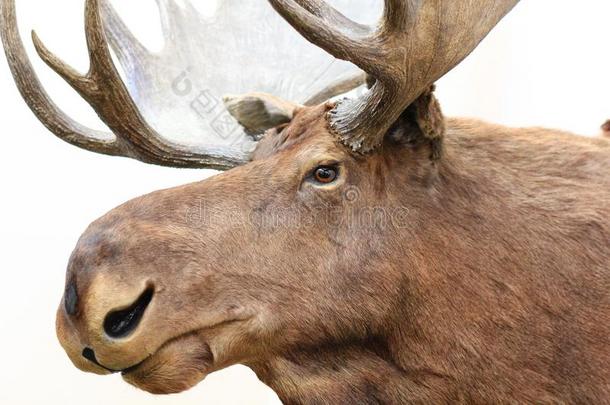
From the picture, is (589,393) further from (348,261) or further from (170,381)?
(170,381)

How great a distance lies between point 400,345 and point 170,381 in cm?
26

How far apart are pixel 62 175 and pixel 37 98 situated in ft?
2.70

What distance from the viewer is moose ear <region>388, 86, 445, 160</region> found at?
87 centimetres

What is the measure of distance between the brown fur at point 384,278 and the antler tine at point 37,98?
7.9 inches

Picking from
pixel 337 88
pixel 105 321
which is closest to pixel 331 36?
pixel 105 321

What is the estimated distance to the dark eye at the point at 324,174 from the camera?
865mm

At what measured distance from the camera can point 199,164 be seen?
102 centimetres

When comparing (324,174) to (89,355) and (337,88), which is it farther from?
(337,88)

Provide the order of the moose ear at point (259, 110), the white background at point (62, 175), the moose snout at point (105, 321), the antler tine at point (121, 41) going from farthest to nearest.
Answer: the white background at point (62, 175) < the antler tine at point (121, 41) < the moose ear at point (259, 110) < the moose snout at point (105, 321)

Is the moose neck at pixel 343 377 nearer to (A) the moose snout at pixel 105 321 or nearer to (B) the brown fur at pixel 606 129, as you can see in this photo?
(A) the moose snout at pixel 105 321

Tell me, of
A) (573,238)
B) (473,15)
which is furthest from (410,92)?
(573,238)

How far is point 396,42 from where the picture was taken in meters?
0.80

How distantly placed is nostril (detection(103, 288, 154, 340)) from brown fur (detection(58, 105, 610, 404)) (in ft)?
0.14

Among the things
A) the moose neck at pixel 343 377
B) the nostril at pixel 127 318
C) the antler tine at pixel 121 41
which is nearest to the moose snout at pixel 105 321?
the nostril at pixel 127 318
